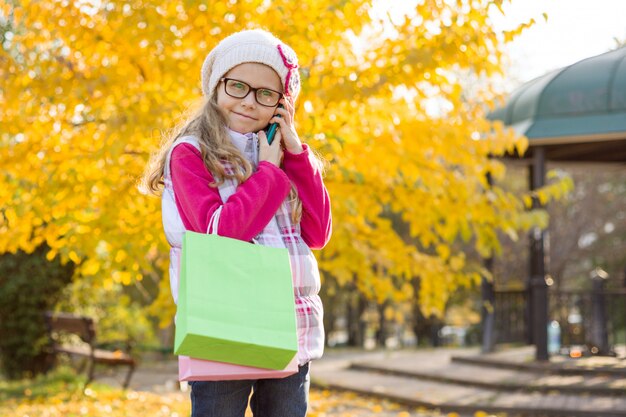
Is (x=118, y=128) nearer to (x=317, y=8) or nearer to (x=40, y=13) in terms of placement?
(x=40, y=13)

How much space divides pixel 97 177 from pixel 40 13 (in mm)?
1211

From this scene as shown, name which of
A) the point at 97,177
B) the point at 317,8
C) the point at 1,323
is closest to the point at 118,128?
the point at 97,177

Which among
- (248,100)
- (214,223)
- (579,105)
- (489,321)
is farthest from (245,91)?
(489,321)

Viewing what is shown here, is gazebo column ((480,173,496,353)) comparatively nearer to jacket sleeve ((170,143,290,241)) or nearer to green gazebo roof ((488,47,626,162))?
green gazebo roof ((488,47,626,162))

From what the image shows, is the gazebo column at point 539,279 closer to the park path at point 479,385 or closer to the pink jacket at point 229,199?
the park path at point 479,385

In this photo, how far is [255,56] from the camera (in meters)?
2.07

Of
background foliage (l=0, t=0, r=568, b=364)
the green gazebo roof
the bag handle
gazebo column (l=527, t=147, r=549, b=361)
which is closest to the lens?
the bag handle

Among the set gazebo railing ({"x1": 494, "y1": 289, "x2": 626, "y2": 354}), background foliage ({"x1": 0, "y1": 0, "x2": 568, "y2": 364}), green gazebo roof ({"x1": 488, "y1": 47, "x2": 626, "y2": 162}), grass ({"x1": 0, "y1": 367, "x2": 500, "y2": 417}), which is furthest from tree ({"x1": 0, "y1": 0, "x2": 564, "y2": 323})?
gazebo railing ({"x1": 494, "y1": 289, "x2": 626, "y2": 354})

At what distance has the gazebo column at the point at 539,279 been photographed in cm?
928

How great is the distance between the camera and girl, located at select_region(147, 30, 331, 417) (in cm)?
192

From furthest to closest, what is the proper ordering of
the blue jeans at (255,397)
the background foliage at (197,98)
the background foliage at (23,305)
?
the background foliage at (23,305), the background foliage at (197,98), the blue jeans at (255,397)

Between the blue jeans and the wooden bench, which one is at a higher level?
the blue jeans

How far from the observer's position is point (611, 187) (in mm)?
24625

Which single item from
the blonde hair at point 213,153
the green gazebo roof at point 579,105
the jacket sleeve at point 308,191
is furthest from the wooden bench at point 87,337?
the jacket sleeve at point 308,191
